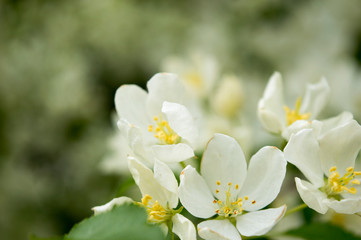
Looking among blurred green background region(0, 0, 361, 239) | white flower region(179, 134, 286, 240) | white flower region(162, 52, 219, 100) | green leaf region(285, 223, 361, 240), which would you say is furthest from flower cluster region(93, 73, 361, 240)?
blurred green background region(0, 0, 361, 239)

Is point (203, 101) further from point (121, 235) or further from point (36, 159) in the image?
point (121, 235)

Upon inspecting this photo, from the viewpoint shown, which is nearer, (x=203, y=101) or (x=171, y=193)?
(x=171, y=193)

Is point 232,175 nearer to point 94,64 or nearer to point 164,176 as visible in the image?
point 164,176

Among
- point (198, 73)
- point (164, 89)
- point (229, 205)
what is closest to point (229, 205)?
point (229, 205)

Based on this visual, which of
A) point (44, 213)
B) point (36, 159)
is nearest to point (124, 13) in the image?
point (36, 159)

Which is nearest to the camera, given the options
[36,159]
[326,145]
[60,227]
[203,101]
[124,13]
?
[326,145]

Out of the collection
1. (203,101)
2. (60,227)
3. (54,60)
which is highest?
(54,60)

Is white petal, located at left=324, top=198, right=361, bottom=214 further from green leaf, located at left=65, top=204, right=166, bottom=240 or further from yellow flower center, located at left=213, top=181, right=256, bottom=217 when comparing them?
green leaf, located at left=65, top=204, right=166, bottom=240
